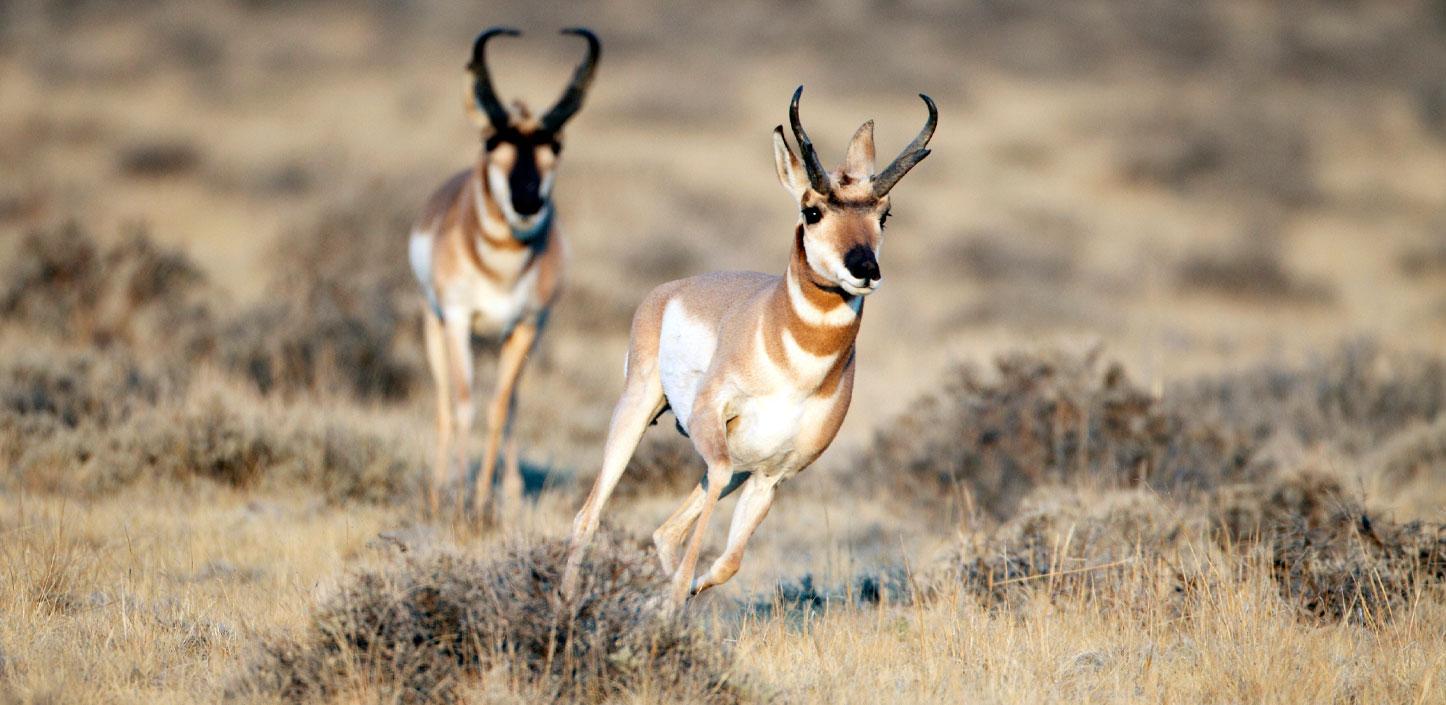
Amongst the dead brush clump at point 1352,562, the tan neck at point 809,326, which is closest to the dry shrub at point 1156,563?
the dead brush clump at point 1352,562

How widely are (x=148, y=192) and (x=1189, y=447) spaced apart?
18602mm

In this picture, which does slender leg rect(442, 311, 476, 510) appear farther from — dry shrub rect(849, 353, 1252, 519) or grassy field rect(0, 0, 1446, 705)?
dry shrub rect(849, 353, 1252, 519)

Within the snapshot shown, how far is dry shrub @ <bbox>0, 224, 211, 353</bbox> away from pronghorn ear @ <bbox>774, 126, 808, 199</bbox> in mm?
8056

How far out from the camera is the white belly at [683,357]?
562 centimetres

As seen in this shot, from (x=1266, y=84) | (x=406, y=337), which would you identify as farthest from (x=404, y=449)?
(x=1266, y=84)

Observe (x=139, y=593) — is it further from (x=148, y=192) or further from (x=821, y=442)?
(x=148, y=192)

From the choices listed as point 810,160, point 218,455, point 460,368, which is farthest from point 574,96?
point 810,160

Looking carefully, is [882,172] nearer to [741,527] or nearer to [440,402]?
[741,527]

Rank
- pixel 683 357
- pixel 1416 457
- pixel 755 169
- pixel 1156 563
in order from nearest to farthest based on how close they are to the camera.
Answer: pixel 683 357
pixel 1156 563
pixel 1416 457
pixel 755 169

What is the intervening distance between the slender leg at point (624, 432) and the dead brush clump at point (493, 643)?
0.86 metres

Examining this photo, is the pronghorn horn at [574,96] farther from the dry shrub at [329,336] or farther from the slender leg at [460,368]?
the dry shrub at [329,336]

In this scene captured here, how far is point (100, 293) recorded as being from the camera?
12664mm

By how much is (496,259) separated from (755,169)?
66.4ft

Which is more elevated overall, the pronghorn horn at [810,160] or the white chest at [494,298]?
the pronghorn horn at [810,160]
